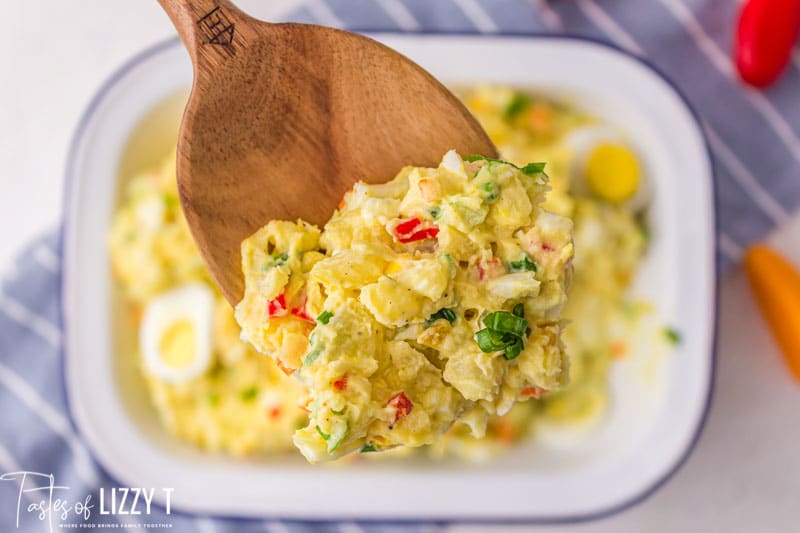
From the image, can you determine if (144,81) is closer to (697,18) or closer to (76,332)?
(76,332)

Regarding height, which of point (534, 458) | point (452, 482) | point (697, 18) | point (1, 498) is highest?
point (697, 18)

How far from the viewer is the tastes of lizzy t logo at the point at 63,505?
8.29ft

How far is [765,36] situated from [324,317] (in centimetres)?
177

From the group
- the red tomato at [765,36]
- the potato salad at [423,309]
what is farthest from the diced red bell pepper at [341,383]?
the red tomato at [765,36]

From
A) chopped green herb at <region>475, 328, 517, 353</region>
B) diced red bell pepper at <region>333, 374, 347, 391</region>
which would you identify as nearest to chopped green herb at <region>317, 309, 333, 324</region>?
diced red bell pepper at <region>333, 374, 347, 391</region>

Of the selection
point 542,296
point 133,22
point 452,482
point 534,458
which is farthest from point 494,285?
point 133,22

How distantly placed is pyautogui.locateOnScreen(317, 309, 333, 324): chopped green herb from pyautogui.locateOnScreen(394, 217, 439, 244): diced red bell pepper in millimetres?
198

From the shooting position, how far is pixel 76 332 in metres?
2.34

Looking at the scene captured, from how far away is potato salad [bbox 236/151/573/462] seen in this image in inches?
53.2

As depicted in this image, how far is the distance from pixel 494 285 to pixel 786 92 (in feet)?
5.42

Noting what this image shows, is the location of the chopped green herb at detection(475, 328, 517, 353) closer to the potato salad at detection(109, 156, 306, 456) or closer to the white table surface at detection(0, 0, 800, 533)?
the potato salad at detection(109, 156, 306, 456)

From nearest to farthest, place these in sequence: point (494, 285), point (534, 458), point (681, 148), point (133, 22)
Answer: point (494, 285) < point (681, 148) < point (534, 458) < point (133, 22)

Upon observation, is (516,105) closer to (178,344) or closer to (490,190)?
(490,190)

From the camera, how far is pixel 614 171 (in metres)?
2.40
